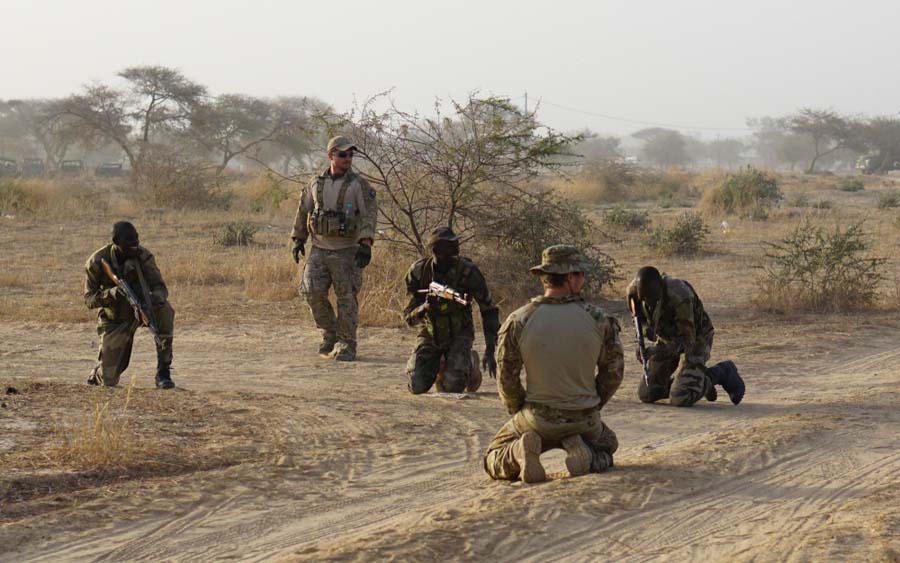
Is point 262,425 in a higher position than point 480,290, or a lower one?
lower

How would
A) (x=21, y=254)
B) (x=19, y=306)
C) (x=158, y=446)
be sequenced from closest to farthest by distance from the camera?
1. (x=158, y=446)
2. (x=19, y=306)
3. (x=21, y=254)

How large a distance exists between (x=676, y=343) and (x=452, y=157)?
14.8 feet

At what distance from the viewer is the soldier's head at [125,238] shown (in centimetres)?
773

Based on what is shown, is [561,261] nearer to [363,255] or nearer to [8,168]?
[363,255]

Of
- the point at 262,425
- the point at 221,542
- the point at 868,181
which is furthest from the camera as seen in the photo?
the point at 868,181

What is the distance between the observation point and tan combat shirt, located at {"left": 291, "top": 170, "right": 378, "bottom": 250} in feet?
30.8

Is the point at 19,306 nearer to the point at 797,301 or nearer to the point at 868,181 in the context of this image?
the point at 797,301

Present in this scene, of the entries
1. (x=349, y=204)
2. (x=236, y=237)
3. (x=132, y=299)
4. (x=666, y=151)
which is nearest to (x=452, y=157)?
(x=349, y=204)

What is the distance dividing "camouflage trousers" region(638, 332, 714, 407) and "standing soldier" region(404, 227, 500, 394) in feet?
3.69

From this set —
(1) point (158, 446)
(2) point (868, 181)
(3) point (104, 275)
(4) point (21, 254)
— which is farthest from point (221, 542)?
(2) point (868, 181)

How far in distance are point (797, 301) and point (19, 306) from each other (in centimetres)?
840

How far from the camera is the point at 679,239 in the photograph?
55.5ft

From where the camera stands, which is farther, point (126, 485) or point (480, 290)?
point (480, 290)

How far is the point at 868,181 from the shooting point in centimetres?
4081
